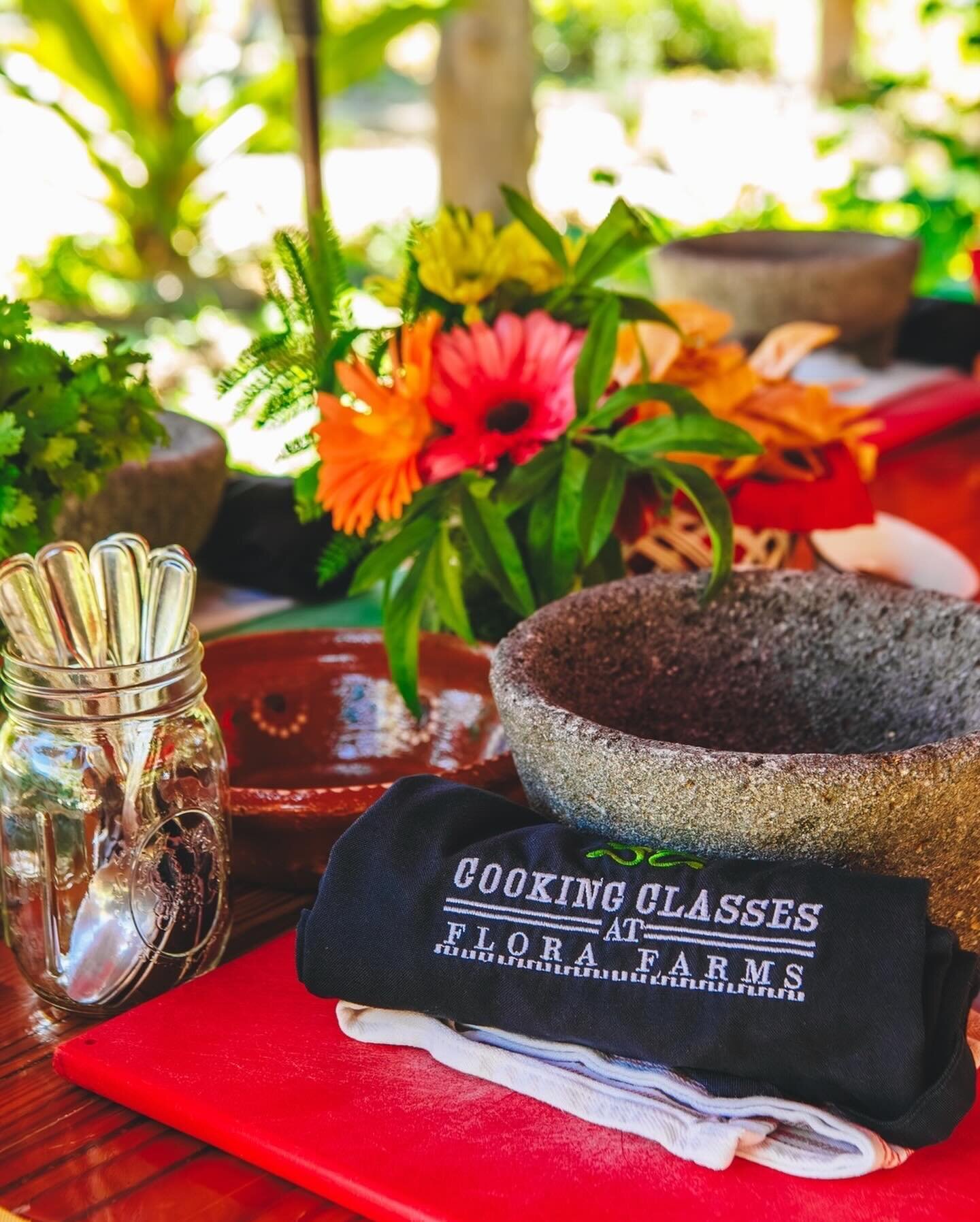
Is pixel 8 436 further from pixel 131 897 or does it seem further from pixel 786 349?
pixel 786 349

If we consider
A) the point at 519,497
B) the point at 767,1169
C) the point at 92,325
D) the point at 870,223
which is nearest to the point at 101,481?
the point at 519,497

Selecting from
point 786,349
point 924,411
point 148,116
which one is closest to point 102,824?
point 786,349

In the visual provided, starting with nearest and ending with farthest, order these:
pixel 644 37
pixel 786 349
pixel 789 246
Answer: pixel 786 349
pixel 789 246
pixel 644 37

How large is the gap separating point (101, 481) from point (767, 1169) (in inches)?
16.9

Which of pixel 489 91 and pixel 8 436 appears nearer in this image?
pixel 8 436

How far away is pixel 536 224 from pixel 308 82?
86cm

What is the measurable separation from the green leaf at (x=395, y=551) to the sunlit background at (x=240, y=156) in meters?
1.82

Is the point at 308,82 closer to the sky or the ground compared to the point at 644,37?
closer to the ground

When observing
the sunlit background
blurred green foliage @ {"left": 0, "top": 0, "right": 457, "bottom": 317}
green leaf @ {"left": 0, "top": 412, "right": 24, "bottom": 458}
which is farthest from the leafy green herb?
blurred green foliage @ {"left": 0, "top": 0, "right": 457, "bottom": 317}

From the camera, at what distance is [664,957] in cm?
49

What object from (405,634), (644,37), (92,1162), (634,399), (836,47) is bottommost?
(92,1162)

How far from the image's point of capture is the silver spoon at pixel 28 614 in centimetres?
58

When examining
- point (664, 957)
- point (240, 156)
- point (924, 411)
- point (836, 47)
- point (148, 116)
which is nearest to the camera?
point (664, 957)

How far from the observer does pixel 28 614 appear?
59 centimetres
